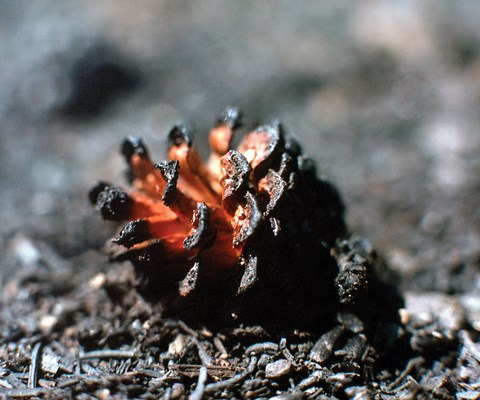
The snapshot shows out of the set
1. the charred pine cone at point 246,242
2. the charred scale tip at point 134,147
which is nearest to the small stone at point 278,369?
the charred pine cone at point 246,242

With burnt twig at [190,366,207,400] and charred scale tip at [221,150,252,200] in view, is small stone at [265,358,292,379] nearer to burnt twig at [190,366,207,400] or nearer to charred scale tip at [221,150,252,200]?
burnt twig at [190,366,207,400]

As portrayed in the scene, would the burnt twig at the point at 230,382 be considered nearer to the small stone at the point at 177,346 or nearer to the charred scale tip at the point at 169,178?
the small stone at the point at 177,346

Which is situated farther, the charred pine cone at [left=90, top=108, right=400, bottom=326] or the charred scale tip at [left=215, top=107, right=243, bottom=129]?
the charred scale tip at [left=215, top=107, right=243, bottom=129]

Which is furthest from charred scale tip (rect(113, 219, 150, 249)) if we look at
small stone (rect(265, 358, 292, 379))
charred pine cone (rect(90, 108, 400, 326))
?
small stone (rect(265, 358, 292, 379))

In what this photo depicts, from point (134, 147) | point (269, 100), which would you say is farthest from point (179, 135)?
point (269, 100)

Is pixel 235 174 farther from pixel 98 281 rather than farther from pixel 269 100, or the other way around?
pixel 269 100
